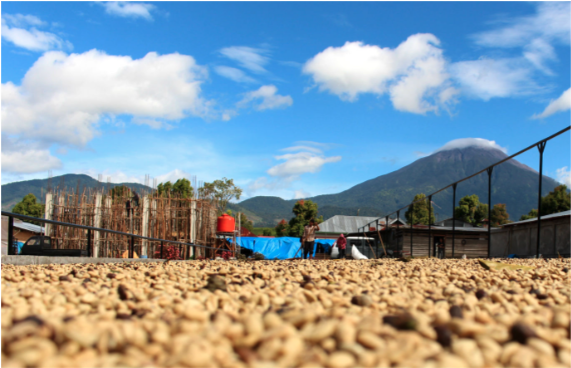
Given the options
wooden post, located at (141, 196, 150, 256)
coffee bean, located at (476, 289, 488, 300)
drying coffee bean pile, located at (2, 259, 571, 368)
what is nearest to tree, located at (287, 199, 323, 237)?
wooden post, located at (141, 196, 150, 256)

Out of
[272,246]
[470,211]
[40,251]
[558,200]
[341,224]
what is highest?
[558,200]

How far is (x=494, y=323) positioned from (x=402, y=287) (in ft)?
3.00

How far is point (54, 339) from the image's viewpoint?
49.8 inches

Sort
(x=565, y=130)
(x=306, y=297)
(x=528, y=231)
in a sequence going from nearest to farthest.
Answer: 1. (x=306, y=297)
2. (x=565, y=130)
3. (x=528, y=231)

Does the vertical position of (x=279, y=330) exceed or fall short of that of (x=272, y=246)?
it exceeds it

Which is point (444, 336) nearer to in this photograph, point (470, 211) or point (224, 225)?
point (224, 225)

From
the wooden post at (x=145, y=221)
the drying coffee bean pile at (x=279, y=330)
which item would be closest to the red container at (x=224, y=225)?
the wooden post at (x=145, y=221)

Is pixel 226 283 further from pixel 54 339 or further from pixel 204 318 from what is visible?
pixel 54 339

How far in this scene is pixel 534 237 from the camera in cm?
1614

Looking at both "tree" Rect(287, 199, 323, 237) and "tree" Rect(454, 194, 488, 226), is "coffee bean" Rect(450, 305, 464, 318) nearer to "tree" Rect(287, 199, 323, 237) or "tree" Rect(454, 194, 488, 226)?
"tree" Rect(287, 199, 323, 237)

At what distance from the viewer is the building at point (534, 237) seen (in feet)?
46.2

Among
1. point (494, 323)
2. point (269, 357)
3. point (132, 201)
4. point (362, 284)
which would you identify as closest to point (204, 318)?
point (269, 357)

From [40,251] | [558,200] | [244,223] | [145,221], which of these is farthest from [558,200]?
[244,223]

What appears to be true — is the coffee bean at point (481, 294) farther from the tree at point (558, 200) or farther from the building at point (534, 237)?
the tree at point (558, 200)
